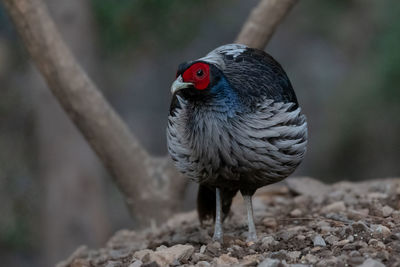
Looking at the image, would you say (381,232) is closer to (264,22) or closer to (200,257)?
(200,257)

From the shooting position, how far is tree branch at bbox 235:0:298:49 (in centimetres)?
665

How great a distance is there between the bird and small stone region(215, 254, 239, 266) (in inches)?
26.6

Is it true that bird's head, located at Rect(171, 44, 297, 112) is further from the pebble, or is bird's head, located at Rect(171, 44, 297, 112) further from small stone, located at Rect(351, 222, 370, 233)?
the pebble

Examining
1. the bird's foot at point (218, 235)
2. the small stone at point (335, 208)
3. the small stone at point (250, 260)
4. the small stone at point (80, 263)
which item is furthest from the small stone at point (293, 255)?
the small stone at point (80, 263)

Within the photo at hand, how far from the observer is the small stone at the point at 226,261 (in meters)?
4.23

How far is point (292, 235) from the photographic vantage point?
4.80 metres

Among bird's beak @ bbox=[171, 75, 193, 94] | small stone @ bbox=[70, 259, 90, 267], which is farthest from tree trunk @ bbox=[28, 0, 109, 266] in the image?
bird's beak @ bbox=[171, 75, 193, 94]

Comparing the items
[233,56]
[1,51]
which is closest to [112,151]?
[233,56]

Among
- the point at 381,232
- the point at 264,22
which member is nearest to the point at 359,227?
the point at 381,232

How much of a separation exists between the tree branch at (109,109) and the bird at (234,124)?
1.64 meters

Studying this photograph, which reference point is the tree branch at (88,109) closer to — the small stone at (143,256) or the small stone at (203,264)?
the small stone at (143,256)

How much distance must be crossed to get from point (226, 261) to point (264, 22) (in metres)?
3.14

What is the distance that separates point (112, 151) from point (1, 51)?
5.70 metres

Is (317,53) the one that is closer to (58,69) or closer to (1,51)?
(1,51)
